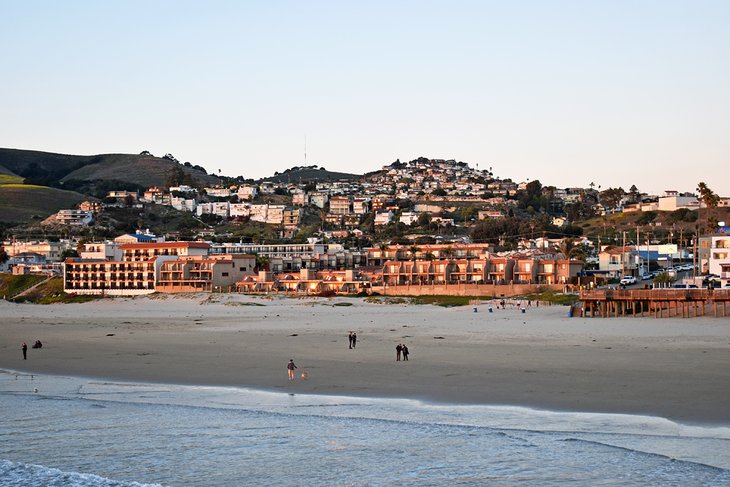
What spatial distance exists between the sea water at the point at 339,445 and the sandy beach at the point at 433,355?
75.7 inches

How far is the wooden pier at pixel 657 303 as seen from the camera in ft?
145

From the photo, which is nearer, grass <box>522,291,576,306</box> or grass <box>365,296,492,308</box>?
grass <box>522,291,576,306</box>

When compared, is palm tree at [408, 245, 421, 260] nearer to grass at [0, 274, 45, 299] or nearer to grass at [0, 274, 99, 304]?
grass at [0, 274, 99, 304]

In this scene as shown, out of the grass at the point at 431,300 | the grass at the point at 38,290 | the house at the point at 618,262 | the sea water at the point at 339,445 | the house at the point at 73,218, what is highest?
the house at the point at 73,218

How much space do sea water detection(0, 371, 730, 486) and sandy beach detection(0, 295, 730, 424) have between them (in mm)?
1924

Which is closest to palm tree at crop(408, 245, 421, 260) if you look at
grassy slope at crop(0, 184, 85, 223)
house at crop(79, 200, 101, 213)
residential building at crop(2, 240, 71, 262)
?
residential building at crop(2, 240, 71, 262)

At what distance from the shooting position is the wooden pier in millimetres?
44281

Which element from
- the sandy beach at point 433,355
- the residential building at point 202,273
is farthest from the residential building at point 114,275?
the sandy beach at point 433,355

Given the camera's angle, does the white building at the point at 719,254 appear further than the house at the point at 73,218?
No

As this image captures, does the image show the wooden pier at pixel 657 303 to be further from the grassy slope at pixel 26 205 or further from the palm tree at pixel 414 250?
the grassy slope at pixel 26 205

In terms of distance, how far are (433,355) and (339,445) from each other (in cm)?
1401

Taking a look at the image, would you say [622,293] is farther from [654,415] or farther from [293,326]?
[654,415]

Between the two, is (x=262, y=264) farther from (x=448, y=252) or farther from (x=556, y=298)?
(x=556, y=298)

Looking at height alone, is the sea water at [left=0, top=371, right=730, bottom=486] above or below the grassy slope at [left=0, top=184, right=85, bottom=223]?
below
